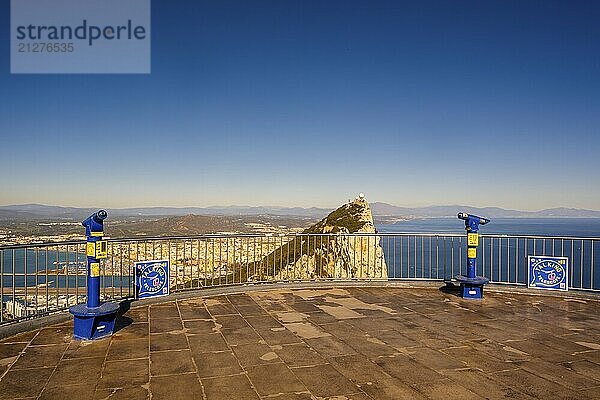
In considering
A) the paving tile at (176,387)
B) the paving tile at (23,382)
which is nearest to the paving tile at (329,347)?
the paving tile at (176,387)

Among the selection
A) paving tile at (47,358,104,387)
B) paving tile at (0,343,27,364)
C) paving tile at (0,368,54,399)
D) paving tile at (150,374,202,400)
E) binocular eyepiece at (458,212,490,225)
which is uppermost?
binocular eyepiece at (458,212,490,225)

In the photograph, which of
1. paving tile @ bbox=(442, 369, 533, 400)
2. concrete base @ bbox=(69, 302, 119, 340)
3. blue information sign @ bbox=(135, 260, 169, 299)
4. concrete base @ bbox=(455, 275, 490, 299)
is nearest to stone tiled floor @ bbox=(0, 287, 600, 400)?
paving tile @ bbox=(442, 369, 533, 400)

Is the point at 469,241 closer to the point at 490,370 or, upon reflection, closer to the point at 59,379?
the point at 490,370

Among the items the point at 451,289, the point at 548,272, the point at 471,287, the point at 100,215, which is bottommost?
the point at 451,289

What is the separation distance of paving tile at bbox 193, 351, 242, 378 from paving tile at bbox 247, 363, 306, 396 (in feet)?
0.62

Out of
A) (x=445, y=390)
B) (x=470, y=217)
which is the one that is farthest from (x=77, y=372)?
(x=470, y=217)

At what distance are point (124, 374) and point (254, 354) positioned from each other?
4.25 feet

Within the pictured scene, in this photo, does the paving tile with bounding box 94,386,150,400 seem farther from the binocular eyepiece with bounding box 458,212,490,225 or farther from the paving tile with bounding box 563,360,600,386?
the binocular eyepiece with bounding box 458,212,490,225

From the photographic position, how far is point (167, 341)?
532 cm

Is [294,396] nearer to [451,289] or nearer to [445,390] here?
[445,390]

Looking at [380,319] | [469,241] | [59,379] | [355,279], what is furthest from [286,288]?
[59,379]

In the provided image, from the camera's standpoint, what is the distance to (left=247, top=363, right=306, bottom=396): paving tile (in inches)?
155

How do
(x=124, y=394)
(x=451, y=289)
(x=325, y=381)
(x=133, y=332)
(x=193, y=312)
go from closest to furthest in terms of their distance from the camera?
(x=124, y=394), (x=325, y=381), (x=133, y=332), (x=193, y=312), (x=451, y=289)

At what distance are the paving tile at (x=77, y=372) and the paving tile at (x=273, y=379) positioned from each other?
4.62 feet
